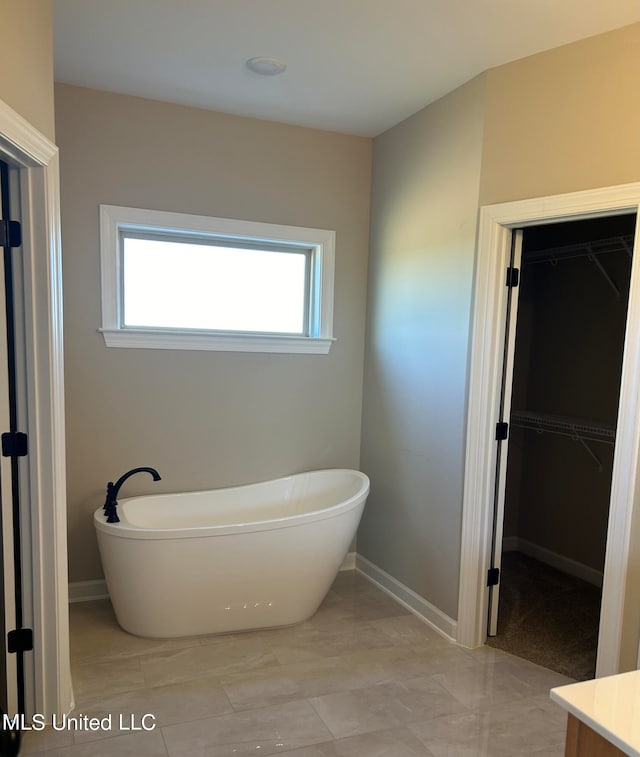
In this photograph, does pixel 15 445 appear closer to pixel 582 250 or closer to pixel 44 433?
pixel 44 433

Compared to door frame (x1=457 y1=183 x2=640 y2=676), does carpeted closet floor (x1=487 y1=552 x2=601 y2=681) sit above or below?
below

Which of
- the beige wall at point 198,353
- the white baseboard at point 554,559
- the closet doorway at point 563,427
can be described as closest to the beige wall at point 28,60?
the beige wall at point 198,353

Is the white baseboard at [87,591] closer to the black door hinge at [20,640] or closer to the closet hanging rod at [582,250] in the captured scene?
the black door hinge at [20,640]

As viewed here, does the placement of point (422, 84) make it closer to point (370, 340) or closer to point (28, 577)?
point (370, 340)

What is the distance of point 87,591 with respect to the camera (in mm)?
3195

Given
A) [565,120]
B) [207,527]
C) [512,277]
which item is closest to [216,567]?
[207,527]

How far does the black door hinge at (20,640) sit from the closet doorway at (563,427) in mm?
2189

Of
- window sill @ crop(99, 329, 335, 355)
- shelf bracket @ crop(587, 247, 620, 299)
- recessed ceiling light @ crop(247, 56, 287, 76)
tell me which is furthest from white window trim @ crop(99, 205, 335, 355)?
shelf bracket @ crop(587, 247, 620, 299)

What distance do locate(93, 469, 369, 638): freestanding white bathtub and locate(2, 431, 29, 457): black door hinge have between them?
2.55ft

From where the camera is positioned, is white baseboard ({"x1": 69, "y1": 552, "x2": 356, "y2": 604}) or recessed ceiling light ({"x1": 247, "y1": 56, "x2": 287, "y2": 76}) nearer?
recessed ceiling light ({"x1": 247, "y1": 56, "x2": 287, "y2": 76})

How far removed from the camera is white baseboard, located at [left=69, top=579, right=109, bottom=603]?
3.17 m

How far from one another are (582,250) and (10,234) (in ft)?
10.7

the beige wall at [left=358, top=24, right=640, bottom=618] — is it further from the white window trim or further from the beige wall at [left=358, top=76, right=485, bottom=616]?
the white window trim

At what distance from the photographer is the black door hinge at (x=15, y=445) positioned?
1.96 meters
